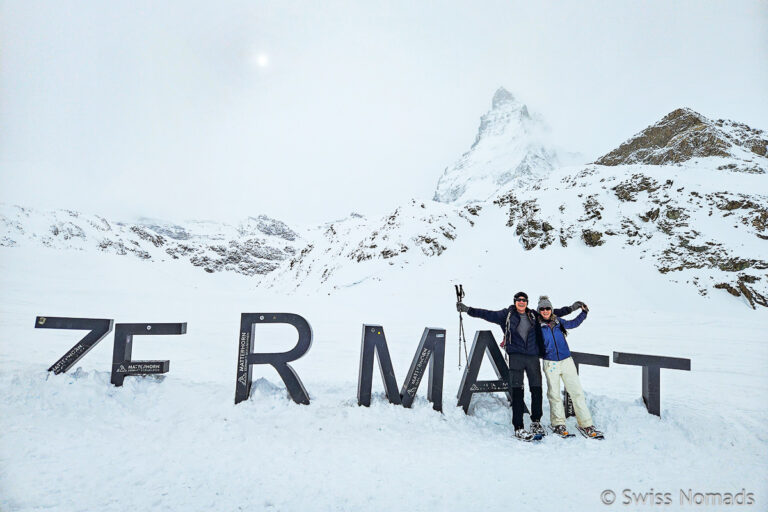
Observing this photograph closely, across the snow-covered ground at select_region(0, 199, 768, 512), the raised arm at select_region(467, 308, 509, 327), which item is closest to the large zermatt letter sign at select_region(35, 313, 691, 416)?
the snow-covered ground at select_region(0, 199, 768, 512)

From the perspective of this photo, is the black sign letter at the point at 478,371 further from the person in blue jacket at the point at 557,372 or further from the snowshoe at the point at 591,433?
the snowshoe at the point at 591,433

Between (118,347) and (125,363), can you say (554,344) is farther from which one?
(118,347)

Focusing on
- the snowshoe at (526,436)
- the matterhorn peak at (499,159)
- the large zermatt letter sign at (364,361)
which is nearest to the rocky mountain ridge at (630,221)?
the large zermatt letter sign at (364,361)

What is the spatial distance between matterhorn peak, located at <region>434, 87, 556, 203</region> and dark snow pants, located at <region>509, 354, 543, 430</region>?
97973mm

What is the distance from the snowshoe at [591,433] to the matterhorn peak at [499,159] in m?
98.2

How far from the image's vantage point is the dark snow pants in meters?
5.39

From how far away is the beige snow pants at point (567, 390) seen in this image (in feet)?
17.8

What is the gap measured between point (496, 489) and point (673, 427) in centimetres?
351

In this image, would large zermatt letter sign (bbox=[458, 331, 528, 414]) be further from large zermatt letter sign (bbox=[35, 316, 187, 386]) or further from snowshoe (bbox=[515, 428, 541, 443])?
large zermatt letter sign (bbox=[35, 316, 187, 386])

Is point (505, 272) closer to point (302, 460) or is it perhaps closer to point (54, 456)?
point (302, 460)

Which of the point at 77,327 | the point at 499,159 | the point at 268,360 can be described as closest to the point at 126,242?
the point at 77,327

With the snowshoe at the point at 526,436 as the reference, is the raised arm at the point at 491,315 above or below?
above

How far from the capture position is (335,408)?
558cm

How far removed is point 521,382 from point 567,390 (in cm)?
77
